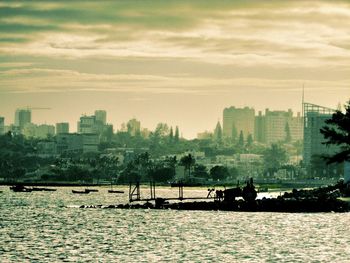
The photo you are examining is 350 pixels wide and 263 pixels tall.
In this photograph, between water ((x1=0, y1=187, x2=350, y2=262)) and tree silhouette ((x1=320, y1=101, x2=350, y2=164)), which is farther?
tree silhouette ((x1=320, y1=101, x2=350, y2=164))

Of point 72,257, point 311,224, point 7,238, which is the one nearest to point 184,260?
point 72,257

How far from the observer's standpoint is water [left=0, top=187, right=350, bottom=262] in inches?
3730

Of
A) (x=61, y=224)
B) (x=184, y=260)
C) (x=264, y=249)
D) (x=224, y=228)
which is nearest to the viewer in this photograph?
(x=184, y=260)

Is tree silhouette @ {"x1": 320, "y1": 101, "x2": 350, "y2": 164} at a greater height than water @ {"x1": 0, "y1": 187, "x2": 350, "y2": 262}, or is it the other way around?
tree silhouette @ {"x1": 320, "y1": 101, "x2": 350, "y2": 164}

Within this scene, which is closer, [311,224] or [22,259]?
[22,259]

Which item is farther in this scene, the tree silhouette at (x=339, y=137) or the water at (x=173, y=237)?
the tree silhouette at (x=339, y=137)

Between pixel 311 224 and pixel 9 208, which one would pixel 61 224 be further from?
pixel 9 208

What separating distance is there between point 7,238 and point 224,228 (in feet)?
78.7

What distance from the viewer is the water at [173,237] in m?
94.8

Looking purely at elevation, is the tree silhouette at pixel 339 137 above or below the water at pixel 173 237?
above

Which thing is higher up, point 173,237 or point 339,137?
point 339,137

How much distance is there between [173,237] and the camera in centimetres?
11569

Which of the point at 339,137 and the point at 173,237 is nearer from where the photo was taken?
the point at 173,237

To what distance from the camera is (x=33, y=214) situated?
164125 mm
